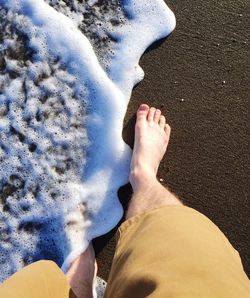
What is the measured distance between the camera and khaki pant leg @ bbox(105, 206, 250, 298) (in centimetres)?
105

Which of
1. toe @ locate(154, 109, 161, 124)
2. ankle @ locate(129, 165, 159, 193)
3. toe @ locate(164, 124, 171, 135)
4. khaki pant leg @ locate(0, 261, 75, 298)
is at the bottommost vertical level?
khaki pant leg @ locate(0, 261, 75, 298)

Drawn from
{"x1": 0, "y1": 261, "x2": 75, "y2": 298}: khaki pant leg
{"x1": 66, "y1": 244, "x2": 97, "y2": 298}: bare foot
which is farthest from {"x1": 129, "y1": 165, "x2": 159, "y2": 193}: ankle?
{"x1": 0, "y1": 261, "x2": 75, "y2": 298}: khaki pant leg

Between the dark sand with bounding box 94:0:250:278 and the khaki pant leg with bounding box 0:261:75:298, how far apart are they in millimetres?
270

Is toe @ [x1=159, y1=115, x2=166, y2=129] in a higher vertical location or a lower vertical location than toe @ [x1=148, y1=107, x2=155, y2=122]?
lower

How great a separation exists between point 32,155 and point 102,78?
1.31ft

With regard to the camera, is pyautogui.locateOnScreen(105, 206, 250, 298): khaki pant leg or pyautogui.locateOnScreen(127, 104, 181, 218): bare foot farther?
pyautogui.locateOnScreen(127, 104, 181, 218): bare foot

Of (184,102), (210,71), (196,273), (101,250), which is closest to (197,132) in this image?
(184,102)

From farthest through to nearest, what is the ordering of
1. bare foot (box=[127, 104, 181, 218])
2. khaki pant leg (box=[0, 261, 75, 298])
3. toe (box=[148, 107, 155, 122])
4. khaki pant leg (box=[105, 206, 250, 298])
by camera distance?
toe (box=[148, 107, 155, 122])
bare foot (box=[127, 104, 181, 218])
khaki pant leg (box=[0, 261, 75, 298])
khaki pant leg (box=[105, 206, 250, 298])

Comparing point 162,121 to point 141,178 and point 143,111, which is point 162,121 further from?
point 141,178

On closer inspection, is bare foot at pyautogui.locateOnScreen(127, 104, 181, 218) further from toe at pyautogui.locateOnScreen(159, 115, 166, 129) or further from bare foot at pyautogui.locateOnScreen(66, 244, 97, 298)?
bare foot at pyautogui.locateOnScreen(66, 244, 97, 298)

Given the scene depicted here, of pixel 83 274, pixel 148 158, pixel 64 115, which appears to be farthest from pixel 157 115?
pixel 83 274

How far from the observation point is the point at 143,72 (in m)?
1.71

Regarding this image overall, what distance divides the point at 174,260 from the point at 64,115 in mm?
803

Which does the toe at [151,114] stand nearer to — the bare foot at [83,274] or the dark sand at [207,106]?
the dark sand at [207,106]
